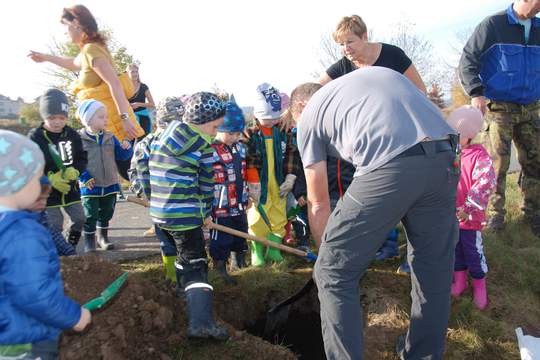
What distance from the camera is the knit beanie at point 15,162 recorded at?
1511 mm

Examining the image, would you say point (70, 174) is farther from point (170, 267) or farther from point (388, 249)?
point (388, 249)

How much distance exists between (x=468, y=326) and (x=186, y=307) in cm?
207

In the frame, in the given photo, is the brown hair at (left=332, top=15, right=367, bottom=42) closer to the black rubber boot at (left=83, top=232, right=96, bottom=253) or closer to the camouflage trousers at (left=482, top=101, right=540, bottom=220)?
the camouflage trousers at (left=482, top=101, right=540, bottom=220)

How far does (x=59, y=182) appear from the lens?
363cm

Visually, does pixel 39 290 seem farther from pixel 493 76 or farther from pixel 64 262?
pixel 493 76

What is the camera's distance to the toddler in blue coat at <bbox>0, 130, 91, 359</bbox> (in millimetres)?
1510

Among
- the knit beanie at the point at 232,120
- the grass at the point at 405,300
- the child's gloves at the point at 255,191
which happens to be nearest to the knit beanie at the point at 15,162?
the grass at the point at 405,300

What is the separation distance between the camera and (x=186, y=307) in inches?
118

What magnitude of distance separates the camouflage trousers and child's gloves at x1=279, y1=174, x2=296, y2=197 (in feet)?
7.22

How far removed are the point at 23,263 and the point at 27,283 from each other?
0.08 metres

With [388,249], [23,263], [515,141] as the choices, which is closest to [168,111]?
[23,263]

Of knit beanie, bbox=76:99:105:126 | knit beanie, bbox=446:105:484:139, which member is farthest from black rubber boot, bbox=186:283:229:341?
knit beanie, bbox=446:105:484:139

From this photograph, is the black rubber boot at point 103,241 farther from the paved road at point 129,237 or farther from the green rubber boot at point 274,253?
the green rubber boot at point 274,253

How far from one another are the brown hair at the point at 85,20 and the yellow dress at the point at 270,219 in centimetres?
200
